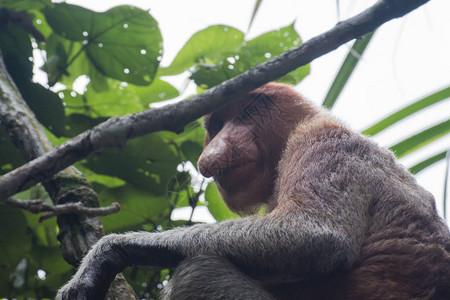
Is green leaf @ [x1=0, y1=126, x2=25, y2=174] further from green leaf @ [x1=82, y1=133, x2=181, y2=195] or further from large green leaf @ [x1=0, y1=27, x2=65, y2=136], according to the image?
green leaf @ [x1=82, y1=133, x2=181, y2=195]

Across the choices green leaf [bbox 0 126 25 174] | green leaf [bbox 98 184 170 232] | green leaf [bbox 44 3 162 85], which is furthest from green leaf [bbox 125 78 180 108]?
green leaf [bbox 0 126 25 174]

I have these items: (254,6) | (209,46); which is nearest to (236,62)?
(209,46)

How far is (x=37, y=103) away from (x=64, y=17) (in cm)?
94

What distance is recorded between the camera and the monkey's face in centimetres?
432

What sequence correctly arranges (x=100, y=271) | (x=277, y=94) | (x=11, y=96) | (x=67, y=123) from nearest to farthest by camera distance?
(x=100, y=271), (x=11, y=96), (x=277, y=94), (x=67, y=123)

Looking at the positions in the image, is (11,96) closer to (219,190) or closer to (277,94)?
(219,190)

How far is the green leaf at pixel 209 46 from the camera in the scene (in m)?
5.46

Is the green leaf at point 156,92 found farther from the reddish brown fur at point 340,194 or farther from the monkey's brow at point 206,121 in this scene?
the reddish brown fur at point 340,194

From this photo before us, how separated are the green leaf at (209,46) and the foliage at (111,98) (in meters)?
0.01

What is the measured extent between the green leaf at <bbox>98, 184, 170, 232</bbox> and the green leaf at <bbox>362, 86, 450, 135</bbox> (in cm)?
209

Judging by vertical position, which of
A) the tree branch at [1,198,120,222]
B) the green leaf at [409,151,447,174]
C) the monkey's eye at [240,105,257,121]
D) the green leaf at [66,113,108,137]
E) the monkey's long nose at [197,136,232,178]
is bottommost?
the tree branch at [1,198,120,222]

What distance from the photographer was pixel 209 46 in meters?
5.55

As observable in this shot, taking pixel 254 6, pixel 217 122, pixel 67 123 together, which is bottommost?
pixel 67 123

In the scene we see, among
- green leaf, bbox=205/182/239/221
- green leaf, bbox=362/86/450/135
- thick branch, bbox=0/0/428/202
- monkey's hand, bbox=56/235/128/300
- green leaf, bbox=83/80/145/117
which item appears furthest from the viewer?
green leaf, bbox=83/80/145/117
